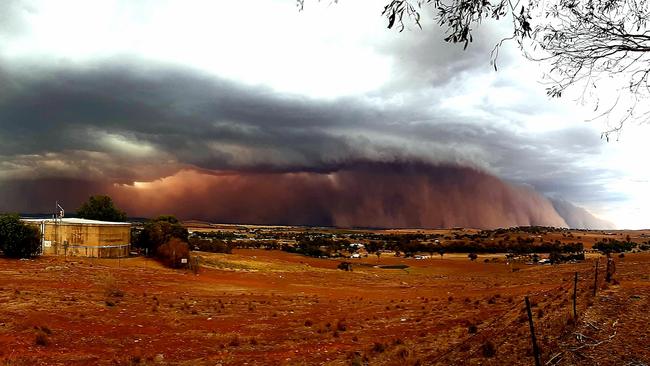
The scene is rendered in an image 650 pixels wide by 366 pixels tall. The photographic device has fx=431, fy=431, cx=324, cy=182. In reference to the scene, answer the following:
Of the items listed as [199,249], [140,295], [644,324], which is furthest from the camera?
[199,249]

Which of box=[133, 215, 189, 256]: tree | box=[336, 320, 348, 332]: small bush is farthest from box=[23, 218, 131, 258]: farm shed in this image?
box=[336, 320, 348, 332]: small bush

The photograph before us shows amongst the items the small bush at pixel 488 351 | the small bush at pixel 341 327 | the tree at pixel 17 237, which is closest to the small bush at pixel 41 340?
the small bush at pixel 341 327

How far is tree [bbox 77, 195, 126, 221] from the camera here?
90875 mm

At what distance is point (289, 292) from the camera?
1903 inches

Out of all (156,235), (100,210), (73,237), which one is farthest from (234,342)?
(100,210)

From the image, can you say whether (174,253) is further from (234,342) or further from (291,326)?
(234,342)

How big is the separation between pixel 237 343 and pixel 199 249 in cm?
7719

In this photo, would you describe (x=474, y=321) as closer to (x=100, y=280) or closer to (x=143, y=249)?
(x=100, y=280)

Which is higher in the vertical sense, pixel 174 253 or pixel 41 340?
pixel 41 340

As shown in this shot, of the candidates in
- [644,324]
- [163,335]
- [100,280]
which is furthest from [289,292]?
[644,324]

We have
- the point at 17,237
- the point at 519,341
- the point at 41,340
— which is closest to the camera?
the point at 519,341

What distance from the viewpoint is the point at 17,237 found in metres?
55.9

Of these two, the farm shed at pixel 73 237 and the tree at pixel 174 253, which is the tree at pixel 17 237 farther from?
the tree at pixel 174 253

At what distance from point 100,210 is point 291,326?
7896cm
